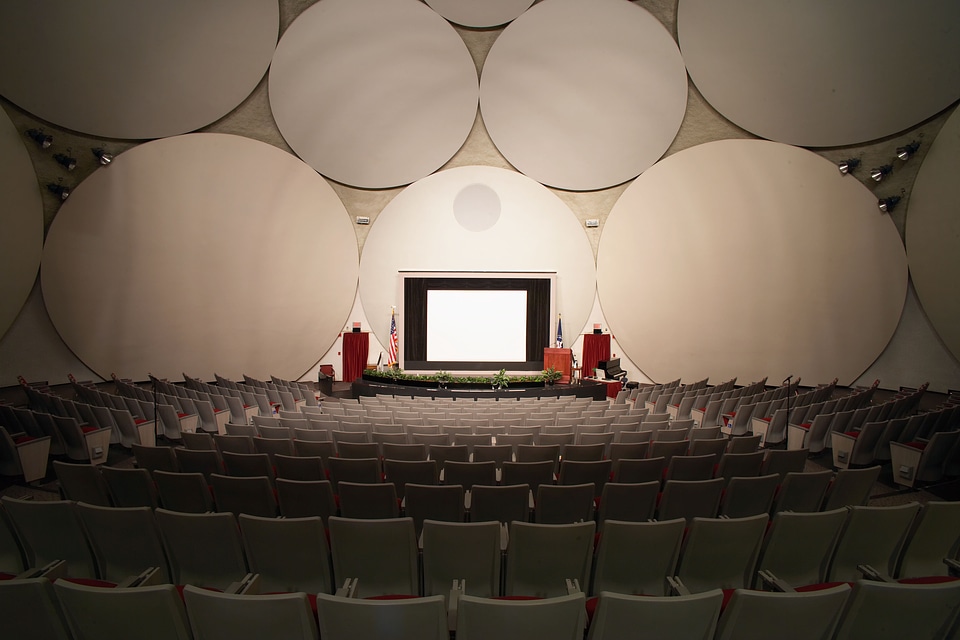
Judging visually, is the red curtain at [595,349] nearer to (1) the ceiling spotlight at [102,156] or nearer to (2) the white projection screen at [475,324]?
(2) the white projection screen at [475,324]

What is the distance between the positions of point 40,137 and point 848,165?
19806 mm

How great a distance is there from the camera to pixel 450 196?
49.8ft

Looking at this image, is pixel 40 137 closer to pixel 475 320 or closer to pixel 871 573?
pixel 475 320

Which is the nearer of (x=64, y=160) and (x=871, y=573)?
(x=871, y=573)

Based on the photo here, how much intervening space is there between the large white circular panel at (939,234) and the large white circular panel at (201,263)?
14.8 meters

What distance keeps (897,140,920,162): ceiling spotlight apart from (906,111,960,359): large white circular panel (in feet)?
1.18

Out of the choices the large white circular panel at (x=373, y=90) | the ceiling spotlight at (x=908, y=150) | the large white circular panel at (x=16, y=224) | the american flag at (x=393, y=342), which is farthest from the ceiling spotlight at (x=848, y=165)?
the large white circular panel at (x=16, y=224)

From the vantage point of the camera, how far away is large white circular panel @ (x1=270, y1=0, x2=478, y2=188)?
13469mm

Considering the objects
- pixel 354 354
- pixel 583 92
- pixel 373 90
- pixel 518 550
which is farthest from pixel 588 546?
pixel 373 90

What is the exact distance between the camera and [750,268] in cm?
1339

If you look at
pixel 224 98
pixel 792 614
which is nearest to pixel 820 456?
pixel 792 614

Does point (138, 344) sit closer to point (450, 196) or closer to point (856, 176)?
point (450, 196)

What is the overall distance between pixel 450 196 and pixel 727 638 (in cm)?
1446

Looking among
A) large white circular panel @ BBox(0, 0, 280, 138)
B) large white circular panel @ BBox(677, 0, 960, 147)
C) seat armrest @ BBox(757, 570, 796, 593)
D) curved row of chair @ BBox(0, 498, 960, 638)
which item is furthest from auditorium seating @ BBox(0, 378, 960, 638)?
large white circular panel @ BBox(0, 0, 280, 138)
